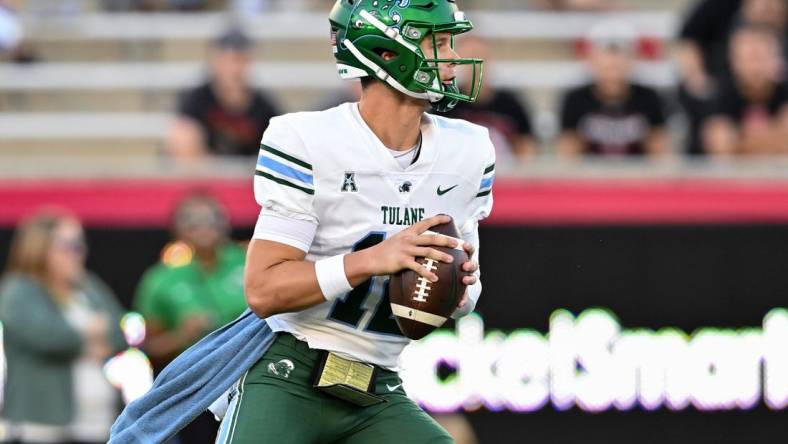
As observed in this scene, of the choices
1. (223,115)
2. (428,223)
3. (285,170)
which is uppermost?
(285,170)

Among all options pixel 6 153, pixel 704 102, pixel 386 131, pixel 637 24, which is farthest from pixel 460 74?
pixel 386 131

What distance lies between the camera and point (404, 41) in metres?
4.61

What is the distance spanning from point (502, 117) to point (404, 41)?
207 inches

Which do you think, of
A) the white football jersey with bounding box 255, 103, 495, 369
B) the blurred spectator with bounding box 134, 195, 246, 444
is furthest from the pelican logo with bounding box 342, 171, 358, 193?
the blurred spectator with bounding box 134, 195, 246, 444

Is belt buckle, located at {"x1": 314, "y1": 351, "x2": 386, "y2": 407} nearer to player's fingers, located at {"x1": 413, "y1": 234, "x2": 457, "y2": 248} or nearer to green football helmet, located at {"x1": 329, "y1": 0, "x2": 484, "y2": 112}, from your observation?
player's fingers, located at {"x1": 413, "y1": 234, "x2": 457, "y2": 248}

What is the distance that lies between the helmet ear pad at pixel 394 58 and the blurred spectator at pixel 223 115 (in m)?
5.17

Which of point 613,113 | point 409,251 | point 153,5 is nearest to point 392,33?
point 409,251

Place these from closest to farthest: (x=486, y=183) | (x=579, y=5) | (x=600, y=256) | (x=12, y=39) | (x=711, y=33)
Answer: (x=486, y=183), (x=600, y=256), (x=711, y=33), (x=12, y=39), (x=579, y=5)

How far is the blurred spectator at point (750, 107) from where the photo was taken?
9.73 m

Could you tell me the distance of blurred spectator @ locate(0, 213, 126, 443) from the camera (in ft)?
28.5

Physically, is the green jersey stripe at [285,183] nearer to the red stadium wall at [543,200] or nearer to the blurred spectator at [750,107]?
the red stadium wall at [543,200]

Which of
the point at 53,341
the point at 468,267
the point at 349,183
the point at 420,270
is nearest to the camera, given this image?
the point at 420,270

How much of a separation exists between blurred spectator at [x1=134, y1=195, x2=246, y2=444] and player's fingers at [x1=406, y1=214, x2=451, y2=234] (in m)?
4.51

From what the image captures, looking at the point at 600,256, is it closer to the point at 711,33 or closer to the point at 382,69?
the point at 711,33
